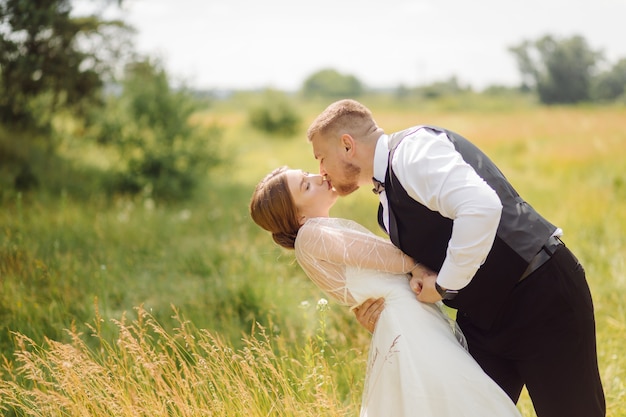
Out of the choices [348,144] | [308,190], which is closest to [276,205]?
[308,190]

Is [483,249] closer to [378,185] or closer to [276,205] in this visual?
[378,185]

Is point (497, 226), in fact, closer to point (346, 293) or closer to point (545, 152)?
point (346, 293)

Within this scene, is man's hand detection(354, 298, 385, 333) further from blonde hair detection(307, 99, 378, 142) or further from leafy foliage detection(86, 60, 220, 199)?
leafy foliage detection(86, 60, 220, 199)

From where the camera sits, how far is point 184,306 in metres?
4.92

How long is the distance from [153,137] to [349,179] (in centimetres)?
816

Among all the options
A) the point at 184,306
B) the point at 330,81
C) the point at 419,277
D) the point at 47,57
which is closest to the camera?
the point at 419,277

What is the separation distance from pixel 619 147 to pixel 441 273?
12829 millimetres

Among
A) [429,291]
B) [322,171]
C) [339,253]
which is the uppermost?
[322,171]

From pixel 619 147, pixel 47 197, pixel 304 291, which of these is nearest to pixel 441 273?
pixel 304 291

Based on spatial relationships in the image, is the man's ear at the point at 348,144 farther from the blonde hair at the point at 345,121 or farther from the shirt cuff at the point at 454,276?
the shirt cuff at the point at 454,276

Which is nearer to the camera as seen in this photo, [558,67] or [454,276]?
[454,276]

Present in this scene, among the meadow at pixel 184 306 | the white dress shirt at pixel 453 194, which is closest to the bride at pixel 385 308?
the meadow at pixel 184 306

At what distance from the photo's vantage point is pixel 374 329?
2.85m

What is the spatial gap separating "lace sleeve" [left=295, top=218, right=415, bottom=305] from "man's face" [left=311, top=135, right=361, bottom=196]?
0.25m
